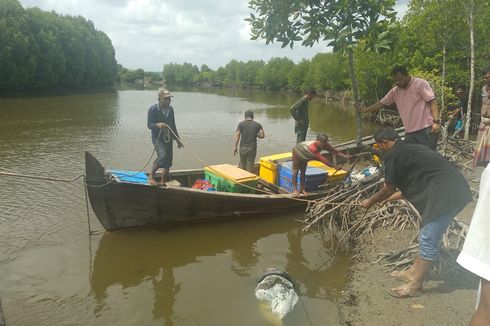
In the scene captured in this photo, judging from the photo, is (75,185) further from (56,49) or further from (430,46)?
(56,49)

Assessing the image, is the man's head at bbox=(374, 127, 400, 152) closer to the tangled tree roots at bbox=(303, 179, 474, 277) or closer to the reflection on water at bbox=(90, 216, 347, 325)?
the tangled tree roots at bbox=(303, 179, 474, 277)

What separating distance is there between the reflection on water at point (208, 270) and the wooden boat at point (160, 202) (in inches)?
10.4

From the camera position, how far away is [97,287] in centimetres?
593

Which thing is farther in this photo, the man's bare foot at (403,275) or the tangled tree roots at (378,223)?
the tangled tree roots at (378,223)

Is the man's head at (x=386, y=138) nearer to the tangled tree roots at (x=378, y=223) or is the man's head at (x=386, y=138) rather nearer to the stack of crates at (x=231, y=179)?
the tangled tree roots at (x=378, y=223)

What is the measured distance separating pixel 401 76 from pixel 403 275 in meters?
2.76

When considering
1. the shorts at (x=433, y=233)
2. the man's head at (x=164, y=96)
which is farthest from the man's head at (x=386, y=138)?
the man's head at (x=164, y=96)

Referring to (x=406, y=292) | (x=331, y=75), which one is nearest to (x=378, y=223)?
(x=406, y=292)

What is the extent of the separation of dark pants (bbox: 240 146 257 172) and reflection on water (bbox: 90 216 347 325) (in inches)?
64.5

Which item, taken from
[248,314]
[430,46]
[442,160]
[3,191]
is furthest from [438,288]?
[430,46]

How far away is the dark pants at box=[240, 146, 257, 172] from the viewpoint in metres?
9.41

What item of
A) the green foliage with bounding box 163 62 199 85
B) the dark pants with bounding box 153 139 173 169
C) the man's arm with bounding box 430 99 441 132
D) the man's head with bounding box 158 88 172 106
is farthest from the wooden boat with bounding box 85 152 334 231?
the green foliage with bounding box 163 62 199 85

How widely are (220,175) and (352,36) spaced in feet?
13.9

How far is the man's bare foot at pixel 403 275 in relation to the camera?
478 centimetres
